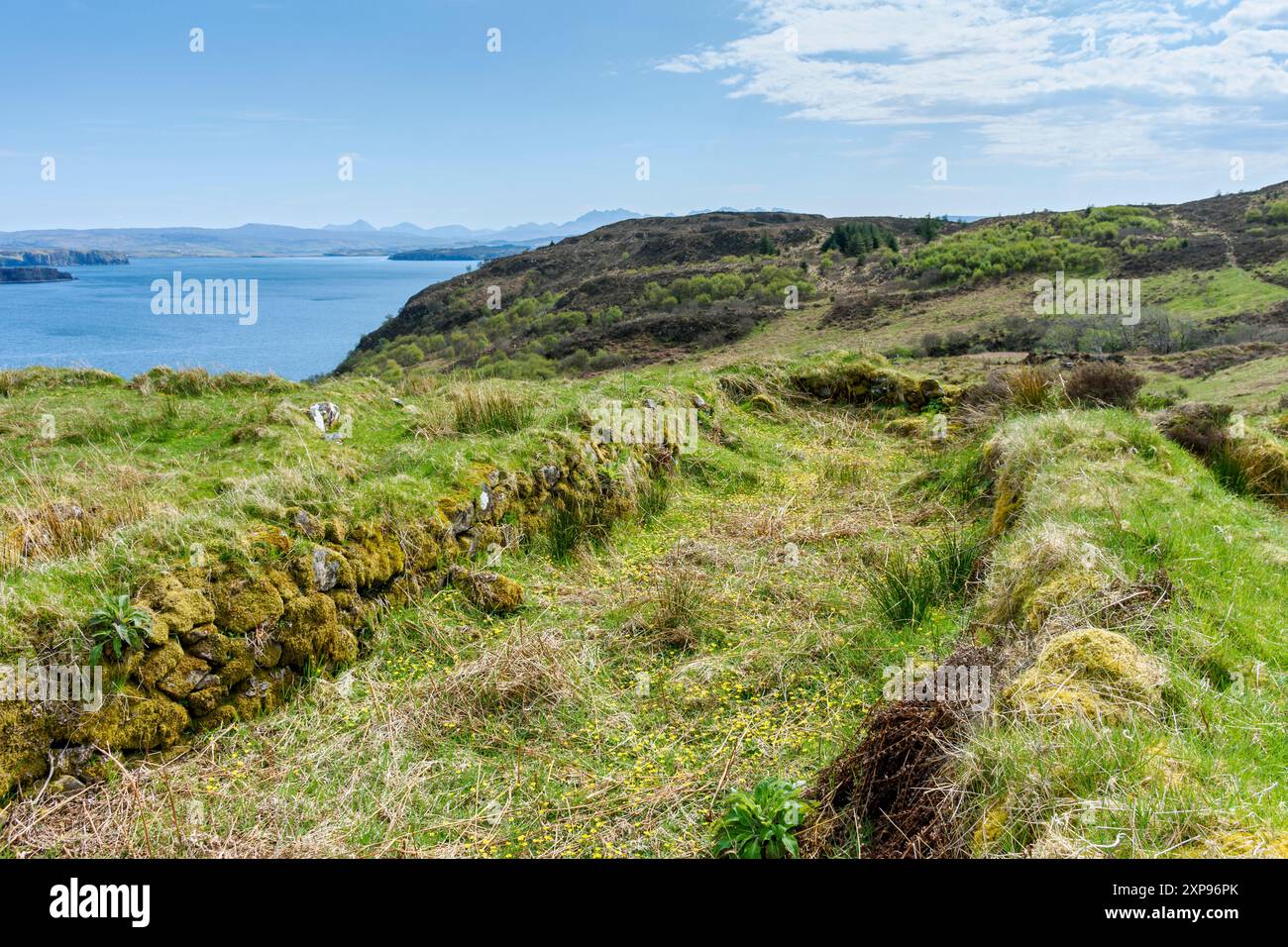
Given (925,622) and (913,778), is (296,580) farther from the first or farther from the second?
(925,622)

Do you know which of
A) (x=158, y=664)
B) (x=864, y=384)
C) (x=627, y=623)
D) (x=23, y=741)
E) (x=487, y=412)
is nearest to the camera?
(x=23, y=741)

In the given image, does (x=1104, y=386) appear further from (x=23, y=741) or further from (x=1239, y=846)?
(x=23, y=741)

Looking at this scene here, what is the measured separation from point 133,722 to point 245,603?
82cm

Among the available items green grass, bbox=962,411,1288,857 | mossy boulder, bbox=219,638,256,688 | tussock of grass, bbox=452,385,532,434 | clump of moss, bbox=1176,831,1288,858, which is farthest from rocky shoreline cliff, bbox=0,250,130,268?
clump of moss, bbox=1176,831,1288,858

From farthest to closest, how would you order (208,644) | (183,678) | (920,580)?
(920,580), (208,644), (183,678)

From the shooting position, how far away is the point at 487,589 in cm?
572

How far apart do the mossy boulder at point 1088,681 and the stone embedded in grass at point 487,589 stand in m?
3.48

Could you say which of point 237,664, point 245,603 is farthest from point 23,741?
point 245,603

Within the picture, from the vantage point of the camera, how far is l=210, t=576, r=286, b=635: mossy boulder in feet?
14.2

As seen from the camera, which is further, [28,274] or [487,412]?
[28,274]

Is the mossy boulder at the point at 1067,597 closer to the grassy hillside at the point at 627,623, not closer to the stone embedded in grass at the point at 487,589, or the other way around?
the grassy hillside at the point at 627,623

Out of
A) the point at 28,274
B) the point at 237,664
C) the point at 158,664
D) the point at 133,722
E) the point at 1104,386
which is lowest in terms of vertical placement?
the point at 133,722

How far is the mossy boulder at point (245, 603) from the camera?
14.2ft

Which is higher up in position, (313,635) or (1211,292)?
(1211,292)
